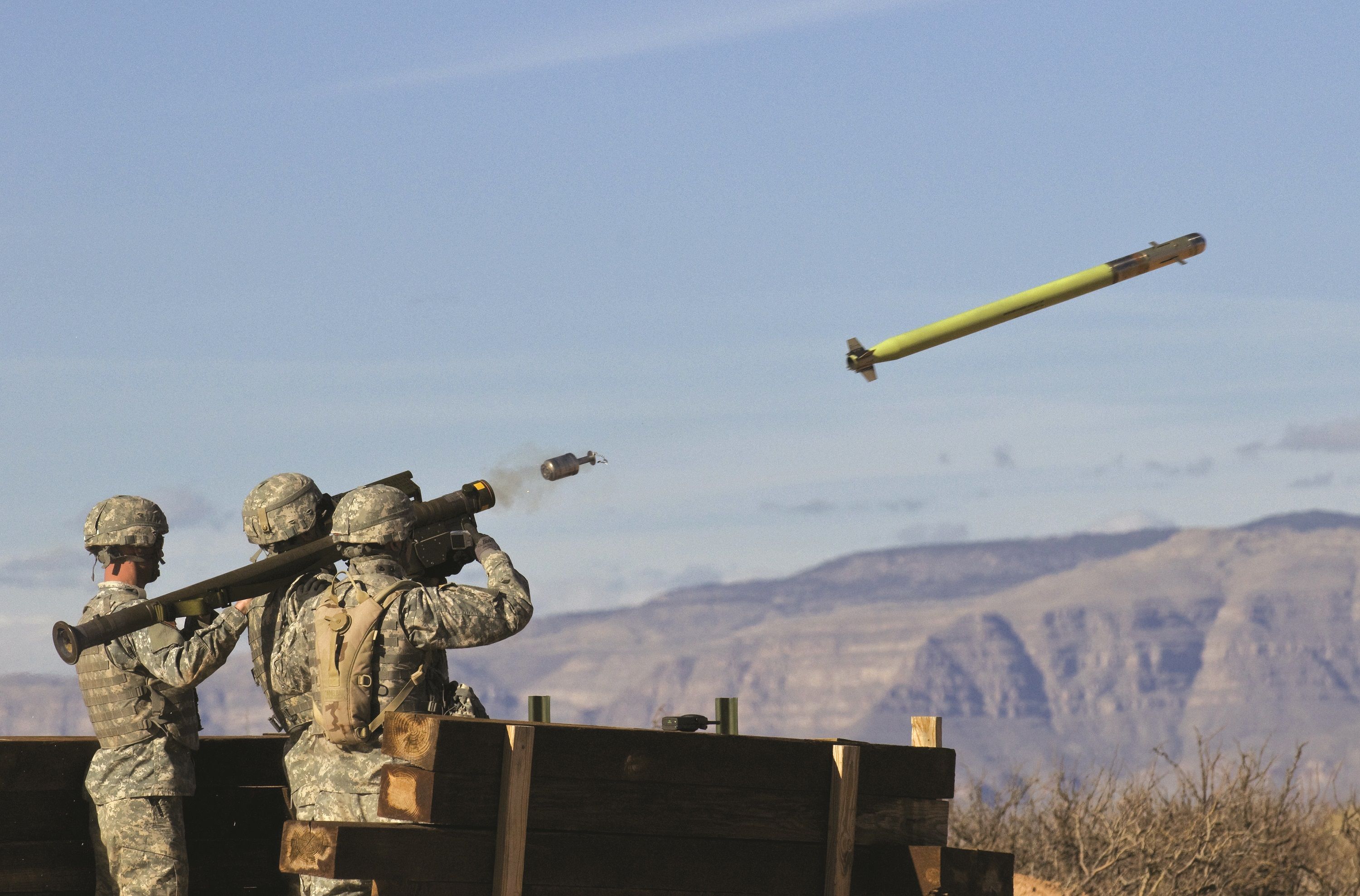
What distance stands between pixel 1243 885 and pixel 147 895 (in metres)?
11.3

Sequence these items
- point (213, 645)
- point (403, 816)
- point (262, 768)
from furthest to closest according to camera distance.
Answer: point (262, 768) < point (213, 645) < point (403, 816)

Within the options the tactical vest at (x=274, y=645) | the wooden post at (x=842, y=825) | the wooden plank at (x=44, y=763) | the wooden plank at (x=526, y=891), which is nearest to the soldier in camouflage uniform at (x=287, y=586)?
the tactical vest at (x=274, y=645)

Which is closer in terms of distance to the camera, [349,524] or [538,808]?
[538,808]

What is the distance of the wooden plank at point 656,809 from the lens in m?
7.02

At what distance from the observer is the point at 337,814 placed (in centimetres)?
809

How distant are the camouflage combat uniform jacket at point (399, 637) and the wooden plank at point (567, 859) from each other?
2.48 ft

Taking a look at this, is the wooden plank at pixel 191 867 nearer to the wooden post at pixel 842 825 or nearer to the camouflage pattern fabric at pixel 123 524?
the camouflage pattern fabric at pixel 123 524

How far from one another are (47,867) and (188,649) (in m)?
1.18

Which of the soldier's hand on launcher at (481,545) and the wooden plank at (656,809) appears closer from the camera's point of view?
the wooden plank at (656,809)

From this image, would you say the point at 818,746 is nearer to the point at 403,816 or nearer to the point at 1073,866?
the point at 403,816

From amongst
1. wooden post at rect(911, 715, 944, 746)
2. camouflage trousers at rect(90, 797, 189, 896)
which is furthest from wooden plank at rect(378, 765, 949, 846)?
camouflage trousers at rect(90, 797, 189, 896)

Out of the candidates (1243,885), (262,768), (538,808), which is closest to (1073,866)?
(1243,885)

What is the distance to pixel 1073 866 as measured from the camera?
18.2m

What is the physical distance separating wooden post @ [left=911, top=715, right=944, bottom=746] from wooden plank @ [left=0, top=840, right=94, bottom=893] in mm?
3625
